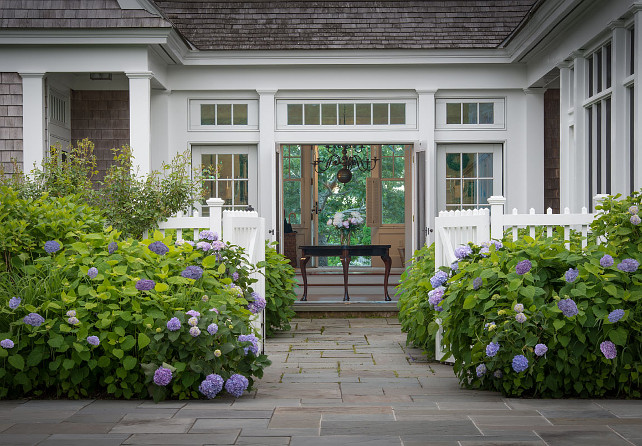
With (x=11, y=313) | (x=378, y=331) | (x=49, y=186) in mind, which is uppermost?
(x=49, y=186)

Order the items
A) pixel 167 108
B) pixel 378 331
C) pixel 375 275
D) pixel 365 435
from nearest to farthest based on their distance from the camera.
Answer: pixel 365 435 < pixel 378 331 < pixel 167 108 < pixel 375 275

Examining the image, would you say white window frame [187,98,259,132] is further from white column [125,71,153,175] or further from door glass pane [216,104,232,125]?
white column [125,71,153,175]

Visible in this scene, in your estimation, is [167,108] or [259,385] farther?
[167,108]

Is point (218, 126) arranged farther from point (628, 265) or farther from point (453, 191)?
point (628, 265)

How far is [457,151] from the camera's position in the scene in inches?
399

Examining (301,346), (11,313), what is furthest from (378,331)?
(11,313)

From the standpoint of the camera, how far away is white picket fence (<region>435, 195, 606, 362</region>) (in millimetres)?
5363

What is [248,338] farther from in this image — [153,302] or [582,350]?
[582,350]

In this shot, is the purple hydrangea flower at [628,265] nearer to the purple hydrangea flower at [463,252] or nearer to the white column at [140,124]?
the purple hydrangea flower at [463,252]

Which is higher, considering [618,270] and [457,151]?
[457,151]

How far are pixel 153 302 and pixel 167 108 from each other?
19.7 ft

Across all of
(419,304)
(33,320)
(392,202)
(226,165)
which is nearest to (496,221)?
(419,304)

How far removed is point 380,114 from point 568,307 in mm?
6138

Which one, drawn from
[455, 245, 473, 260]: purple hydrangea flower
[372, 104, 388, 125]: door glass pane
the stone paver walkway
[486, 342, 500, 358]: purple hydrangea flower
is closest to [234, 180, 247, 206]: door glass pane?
[372, 104, 388, 125]: door glass pane
